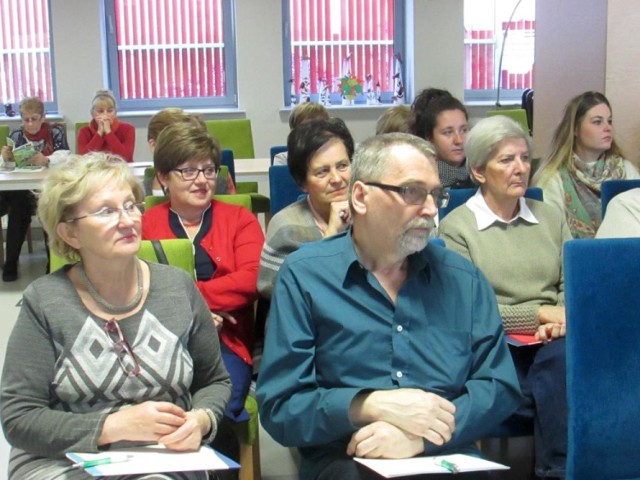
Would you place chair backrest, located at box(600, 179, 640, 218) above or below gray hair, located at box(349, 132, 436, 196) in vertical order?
below

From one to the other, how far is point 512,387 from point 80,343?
980mm

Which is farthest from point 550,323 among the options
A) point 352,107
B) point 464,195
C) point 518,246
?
point 352,107

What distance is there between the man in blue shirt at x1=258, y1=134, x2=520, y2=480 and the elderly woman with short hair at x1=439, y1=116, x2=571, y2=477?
1.96 feet

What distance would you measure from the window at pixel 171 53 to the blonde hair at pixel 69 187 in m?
6.79

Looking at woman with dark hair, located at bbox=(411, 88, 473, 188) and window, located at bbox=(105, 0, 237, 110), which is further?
window, located at bbox=(105, 0, 237, 110)

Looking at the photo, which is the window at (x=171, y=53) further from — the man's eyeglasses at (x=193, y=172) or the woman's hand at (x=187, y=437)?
the woman's hand at (x=187, y=437)

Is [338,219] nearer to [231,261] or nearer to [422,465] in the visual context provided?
[231,261]

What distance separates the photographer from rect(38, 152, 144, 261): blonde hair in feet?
6.39

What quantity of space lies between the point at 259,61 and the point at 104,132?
2119mm

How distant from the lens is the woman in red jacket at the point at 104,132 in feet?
22.3

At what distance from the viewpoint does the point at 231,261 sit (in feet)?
9.60

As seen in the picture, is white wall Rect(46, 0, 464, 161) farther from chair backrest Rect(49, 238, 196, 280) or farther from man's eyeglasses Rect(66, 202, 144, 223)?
man's eyeglasses Rect(66, 202, 144, 223)

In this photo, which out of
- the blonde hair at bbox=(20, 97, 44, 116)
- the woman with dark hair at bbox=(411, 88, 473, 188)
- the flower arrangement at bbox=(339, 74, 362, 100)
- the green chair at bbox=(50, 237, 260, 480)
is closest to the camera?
the green chair at bbox=(50, 237, 260, 480)

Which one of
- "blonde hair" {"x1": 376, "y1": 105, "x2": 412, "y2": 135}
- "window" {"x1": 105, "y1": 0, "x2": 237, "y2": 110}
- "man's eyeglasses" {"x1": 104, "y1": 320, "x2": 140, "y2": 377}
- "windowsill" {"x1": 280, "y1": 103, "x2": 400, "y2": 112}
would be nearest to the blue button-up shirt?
"man's eyeglasses" {"x1": 104, "y1": 320, "x2": 140, "y2": 377}
